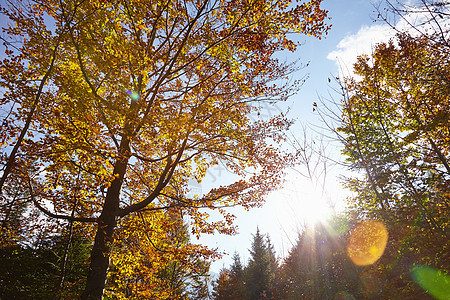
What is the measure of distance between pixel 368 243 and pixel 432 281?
266 cm

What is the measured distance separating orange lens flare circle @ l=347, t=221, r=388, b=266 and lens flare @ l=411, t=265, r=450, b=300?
1495 millimetres

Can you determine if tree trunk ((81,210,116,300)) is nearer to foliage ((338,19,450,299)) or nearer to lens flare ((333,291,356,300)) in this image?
foliage ((338,19,450,299))

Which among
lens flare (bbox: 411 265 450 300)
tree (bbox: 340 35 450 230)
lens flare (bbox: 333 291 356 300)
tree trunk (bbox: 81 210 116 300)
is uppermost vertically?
tree (bbox: 340 35 450 230)

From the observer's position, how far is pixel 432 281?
713cm

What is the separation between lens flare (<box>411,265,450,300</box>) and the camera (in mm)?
6700

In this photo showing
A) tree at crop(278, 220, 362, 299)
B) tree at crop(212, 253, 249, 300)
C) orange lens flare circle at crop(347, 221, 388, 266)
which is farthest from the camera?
tree at crop(212, 253, 249, 300)

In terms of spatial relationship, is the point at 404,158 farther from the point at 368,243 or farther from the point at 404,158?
the point at 368,243

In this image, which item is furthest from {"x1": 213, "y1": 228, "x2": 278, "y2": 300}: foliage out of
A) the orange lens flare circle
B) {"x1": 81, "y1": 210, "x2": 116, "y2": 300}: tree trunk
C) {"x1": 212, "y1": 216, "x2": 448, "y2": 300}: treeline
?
{"x1": 81, "y1": 210, "x2": 116, "y2": 300}: tree trunk

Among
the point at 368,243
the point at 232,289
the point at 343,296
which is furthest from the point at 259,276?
the point at 368,243

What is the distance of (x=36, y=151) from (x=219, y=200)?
450 centimetres

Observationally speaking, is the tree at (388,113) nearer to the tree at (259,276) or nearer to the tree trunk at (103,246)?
the tree trunk at (103,246)

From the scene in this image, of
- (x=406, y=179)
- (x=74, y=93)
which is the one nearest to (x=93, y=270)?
(x=74, y=93)

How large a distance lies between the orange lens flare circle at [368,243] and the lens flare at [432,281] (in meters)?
1.49

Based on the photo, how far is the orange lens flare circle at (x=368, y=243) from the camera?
922cm
